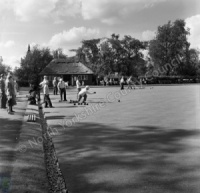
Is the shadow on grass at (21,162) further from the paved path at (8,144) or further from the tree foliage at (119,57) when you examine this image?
the tree foliage at (119,57)

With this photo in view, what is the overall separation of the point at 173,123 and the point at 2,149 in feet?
19.3

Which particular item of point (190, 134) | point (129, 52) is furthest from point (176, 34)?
point (190, 134)

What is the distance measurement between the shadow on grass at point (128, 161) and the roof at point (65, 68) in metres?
62.4

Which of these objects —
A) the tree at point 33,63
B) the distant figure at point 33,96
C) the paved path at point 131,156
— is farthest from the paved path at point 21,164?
the tree at point 33,63

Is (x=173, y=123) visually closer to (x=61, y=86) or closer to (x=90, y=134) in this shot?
(x=90, y=134)

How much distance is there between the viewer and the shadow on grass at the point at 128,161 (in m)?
4.67

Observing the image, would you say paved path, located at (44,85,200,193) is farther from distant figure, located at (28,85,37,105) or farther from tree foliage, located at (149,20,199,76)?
tree foliage, located at (149,20,199,76)

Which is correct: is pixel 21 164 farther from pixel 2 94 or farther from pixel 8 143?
pixel 2 94

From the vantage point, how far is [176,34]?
3061 inches

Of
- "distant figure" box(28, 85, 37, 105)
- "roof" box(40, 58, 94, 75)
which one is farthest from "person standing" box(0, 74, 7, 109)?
"roof" box(40, 58, 94, 75)

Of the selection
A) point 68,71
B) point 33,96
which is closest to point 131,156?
point 33,96

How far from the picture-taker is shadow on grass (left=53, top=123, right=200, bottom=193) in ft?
15.3

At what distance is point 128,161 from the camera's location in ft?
19.5

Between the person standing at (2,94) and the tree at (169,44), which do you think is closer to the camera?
the person standing at (2,94)
